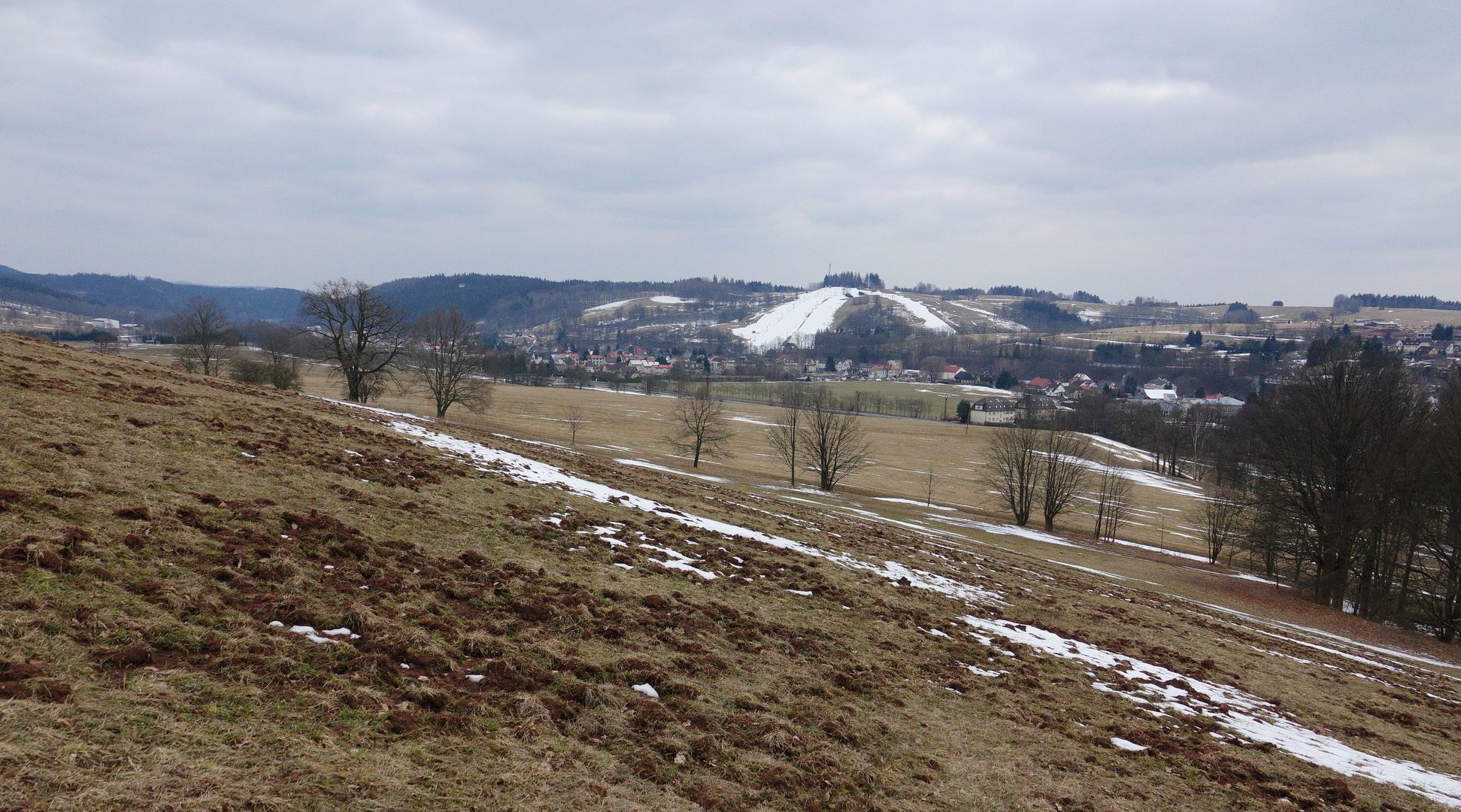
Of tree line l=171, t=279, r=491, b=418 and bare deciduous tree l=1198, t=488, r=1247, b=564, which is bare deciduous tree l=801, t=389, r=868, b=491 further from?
tree line l=171, t=279, r=491, b=418

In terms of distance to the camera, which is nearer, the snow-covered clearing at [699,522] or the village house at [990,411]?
the snow-covered clearing at [699,522]

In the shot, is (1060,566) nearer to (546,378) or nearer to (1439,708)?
(1439,708)

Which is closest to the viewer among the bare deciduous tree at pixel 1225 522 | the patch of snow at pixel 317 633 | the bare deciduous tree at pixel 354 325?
the patch of snow at pixel 317 633

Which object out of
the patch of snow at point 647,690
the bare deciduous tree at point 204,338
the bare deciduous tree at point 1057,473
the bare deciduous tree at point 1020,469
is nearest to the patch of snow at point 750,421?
the bare deciduous tree at point 1020,469

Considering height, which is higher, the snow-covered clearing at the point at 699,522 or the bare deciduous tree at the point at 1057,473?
the snow-covered clearing at the point at 699,522

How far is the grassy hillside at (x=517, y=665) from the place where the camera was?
17.7 feet

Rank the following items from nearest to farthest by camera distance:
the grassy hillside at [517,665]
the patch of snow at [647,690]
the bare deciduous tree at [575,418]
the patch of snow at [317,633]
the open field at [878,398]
→ the grassy hillside at [517,665]
the patch of snow at [317,633]
the patch of snow at [647,690]
the bare deciduous tree at [575,418]
the open field at [878,398]

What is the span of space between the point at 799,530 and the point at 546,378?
157983 millimetres

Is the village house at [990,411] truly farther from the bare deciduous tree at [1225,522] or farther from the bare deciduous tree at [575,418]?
the bare deciduous tree at [1225,522]

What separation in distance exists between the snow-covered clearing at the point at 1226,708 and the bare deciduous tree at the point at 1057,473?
122ft

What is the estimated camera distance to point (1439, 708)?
16172 mm

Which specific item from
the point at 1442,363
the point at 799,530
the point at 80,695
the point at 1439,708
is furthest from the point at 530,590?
the point at 1442,363

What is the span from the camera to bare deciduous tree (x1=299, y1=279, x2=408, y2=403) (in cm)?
4850

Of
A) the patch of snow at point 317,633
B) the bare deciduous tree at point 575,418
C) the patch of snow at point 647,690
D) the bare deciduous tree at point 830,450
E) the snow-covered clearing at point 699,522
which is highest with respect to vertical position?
the patch of snow at point 317,633
